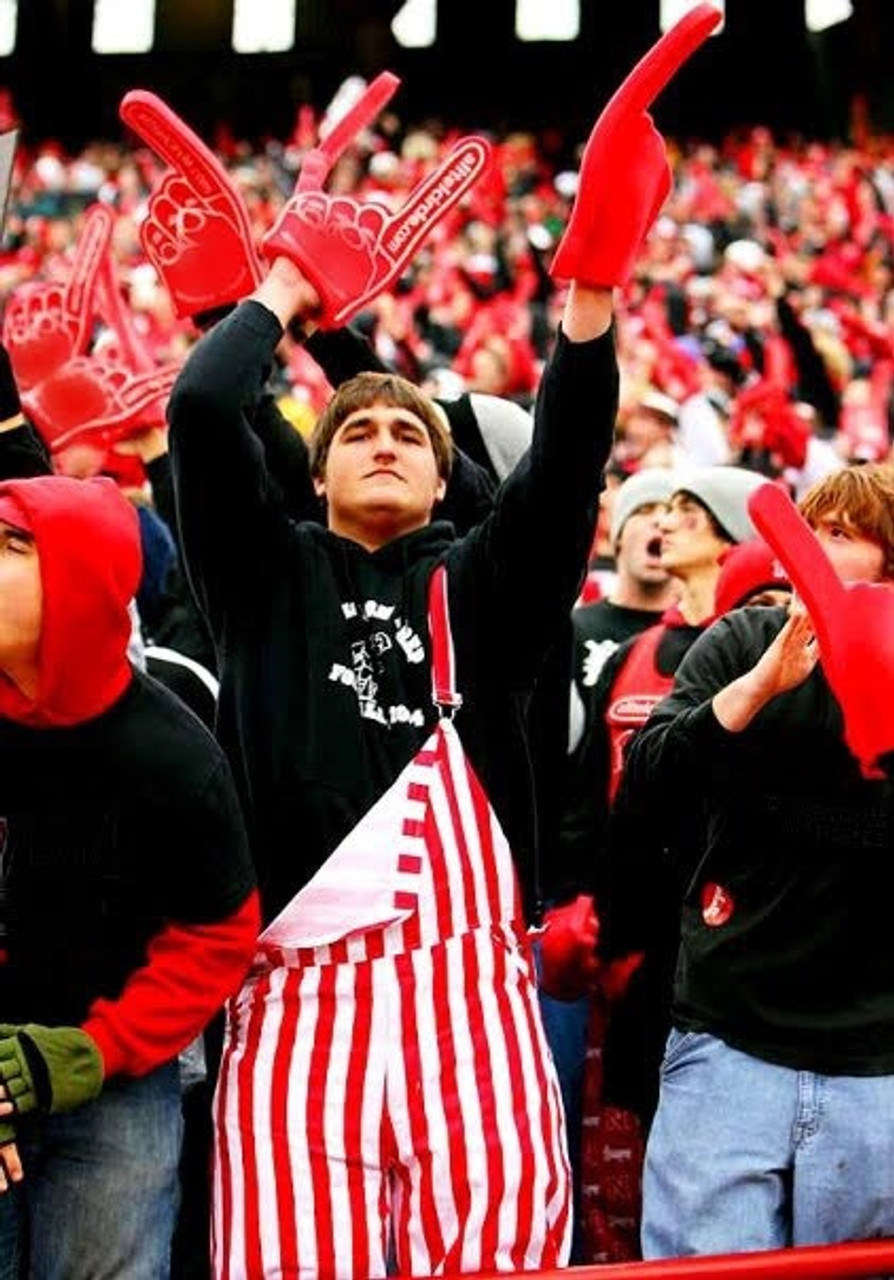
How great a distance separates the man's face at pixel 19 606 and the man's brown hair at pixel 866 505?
39.6 inches

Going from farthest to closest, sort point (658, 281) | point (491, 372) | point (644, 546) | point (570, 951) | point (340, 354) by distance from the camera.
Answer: point (658, 281)
point (491, 372)
point (644, 546)
point (340, 354)
point (570, 951)

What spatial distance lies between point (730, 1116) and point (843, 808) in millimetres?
394

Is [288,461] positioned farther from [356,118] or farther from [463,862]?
[463,862]

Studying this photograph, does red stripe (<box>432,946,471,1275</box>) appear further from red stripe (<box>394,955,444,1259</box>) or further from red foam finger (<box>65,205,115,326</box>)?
red foam finger (<box>65,205,115,326</box>)

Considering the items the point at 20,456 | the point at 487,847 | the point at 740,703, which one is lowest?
the point at 487,847

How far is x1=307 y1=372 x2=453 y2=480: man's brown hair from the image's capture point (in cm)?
269

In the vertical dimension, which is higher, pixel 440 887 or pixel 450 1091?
pixel 440 887

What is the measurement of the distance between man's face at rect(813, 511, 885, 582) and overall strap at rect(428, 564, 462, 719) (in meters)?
0.49

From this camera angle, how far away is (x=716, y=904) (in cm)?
249

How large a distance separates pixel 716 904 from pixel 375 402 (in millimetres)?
812

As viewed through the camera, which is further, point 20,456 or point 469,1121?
point 20,456

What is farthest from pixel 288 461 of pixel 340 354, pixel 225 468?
pixel 225 468

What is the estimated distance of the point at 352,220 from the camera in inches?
104

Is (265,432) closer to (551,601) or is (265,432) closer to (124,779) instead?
(551,601)
